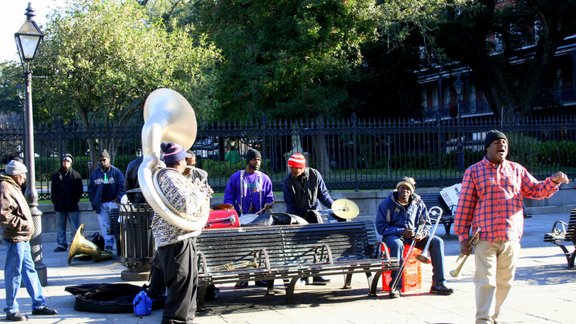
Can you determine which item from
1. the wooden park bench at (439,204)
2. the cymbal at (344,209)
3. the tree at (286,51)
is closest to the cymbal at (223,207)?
the cymbal at (344,209)

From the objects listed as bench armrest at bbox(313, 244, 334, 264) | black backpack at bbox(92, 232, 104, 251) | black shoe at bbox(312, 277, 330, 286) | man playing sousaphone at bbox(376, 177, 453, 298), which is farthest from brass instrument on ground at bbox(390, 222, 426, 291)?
black backpack at bbox(92, 232, 104, 251)

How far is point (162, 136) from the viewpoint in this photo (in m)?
7.36

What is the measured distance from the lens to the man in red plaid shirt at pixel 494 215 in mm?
6570

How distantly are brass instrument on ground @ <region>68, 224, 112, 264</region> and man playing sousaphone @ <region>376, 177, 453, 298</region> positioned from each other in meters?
5.27

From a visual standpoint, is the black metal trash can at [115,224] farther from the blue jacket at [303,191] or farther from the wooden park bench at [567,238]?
the wooden park bench at [567,238]

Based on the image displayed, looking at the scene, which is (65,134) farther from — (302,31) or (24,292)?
(302,31)

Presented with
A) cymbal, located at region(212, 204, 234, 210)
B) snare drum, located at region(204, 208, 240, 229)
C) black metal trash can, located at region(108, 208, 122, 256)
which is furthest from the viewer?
black metal trash can, located at region(108, 208, 122, 256)

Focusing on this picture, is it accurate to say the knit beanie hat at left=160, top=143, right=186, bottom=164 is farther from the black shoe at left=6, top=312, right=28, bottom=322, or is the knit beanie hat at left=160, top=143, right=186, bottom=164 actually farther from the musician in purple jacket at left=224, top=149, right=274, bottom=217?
the musician in purple jacket at left=224, top=149, right=274, bottom=217

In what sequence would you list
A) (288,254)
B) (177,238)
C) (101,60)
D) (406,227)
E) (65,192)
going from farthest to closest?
(101,60) → (65,192) → (406,227) → (288,254) → (177,238)

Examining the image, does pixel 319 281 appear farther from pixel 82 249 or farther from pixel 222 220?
pixel 82 249

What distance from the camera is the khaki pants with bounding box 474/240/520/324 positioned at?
6544mm

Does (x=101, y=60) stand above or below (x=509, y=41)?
below

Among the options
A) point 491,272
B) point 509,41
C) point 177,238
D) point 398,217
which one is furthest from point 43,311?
point 509,41

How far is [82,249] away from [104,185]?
1.73m
